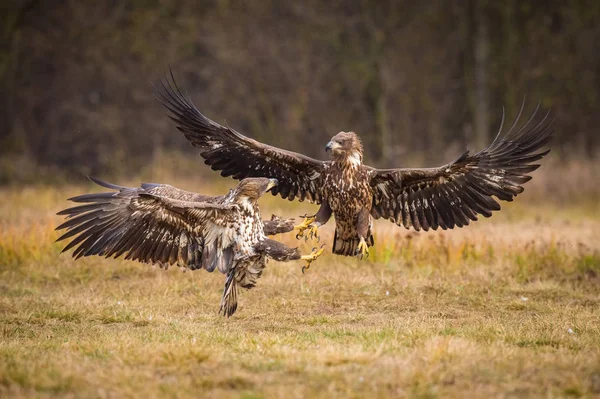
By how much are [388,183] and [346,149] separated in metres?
0.59

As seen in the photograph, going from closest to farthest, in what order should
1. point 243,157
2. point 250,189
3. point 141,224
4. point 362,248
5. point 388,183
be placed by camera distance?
point 141,224 < point 250,189 < point 362,248 < point 388,183 < point 243,157

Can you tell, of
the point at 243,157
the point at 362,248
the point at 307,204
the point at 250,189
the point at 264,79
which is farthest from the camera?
the point at 264,79

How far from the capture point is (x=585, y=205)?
1711cm

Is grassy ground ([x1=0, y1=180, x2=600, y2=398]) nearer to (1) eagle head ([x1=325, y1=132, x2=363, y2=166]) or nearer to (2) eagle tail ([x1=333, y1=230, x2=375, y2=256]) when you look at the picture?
(2) eagle tail ([x1=333, y1=230, x2=375, y2=256])

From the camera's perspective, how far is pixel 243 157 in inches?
358

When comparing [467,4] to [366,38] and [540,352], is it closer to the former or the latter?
[366,38]

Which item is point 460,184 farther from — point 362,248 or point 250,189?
point 250,189

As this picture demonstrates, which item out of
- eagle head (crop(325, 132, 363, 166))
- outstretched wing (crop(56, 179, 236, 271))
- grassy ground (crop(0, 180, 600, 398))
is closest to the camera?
grassy ground (crop(0, 180, 600, 398))

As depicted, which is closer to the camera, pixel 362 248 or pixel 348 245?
pixel 362 248

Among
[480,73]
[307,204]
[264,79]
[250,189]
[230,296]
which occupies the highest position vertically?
[480,73]

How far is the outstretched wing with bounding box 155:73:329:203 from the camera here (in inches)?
351

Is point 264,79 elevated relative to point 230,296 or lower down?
elevated

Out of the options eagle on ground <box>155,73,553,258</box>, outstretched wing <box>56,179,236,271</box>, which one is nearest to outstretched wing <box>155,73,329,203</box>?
eagle on ground <box>155,73,553,258</box>

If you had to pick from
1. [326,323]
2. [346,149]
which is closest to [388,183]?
[346,149]
